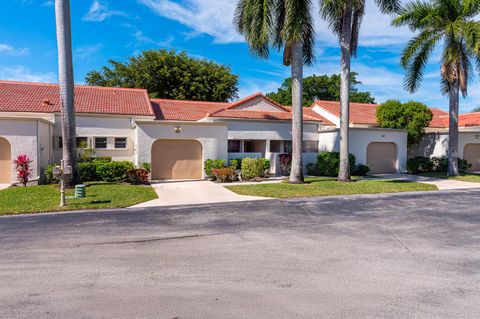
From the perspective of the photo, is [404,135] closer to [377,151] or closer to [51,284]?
[377,151]

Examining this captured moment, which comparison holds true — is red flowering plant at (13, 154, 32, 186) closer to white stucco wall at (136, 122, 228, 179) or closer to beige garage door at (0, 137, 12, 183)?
beige garage door at (0, 137, 12, 183)

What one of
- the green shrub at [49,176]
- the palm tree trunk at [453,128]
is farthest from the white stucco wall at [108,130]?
the palm tree trunk at [453,128]

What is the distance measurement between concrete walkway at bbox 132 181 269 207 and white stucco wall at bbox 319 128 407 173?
1017cm

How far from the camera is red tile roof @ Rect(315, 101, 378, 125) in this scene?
26844 mm

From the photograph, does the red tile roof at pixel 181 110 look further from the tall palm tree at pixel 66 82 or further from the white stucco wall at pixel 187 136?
the tall palm tree at pixel 66 82

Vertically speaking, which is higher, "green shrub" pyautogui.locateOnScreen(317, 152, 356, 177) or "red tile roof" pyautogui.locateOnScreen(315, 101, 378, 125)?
"red tile roof" pyautogui.locateOnScreen(315, 101, 378, 125)

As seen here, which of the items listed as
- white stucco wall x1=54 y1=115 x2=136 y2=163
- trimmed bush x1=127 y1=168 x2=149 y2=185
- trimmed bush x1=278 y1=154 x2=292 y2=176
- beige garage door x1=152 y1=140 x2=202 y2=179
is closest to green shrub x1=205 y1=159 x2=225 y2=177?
beige garage door x1=152 y1=140 x2=202 y2=179

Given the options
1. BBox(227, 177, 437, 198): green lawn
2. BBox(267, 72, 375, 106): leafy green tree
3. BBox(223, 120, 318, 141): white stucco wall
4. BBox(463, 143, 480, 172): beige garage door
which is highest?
BBox(267, 72, 375, 106): leafy green tree

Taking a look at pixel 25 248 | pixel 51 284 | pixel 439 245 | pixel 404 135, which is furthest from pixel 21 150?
pixel 404 135

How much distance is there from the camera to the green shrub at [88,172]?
16.1 meters

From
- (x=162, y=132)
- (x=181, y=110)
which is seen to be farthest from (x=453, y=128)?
(x=181, y=110)

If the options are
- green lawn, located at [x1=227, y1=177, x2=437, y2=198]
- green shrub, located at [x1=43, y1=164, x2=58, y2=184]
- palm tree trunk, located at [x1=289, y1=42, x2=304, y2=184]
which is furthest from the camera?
palm tree trunk, located at [x1=289, y1=42, x2=304, y2=184]

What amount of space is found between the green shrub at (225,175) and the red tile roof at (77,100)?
725cm

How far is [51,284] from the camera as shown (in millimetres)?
4477
